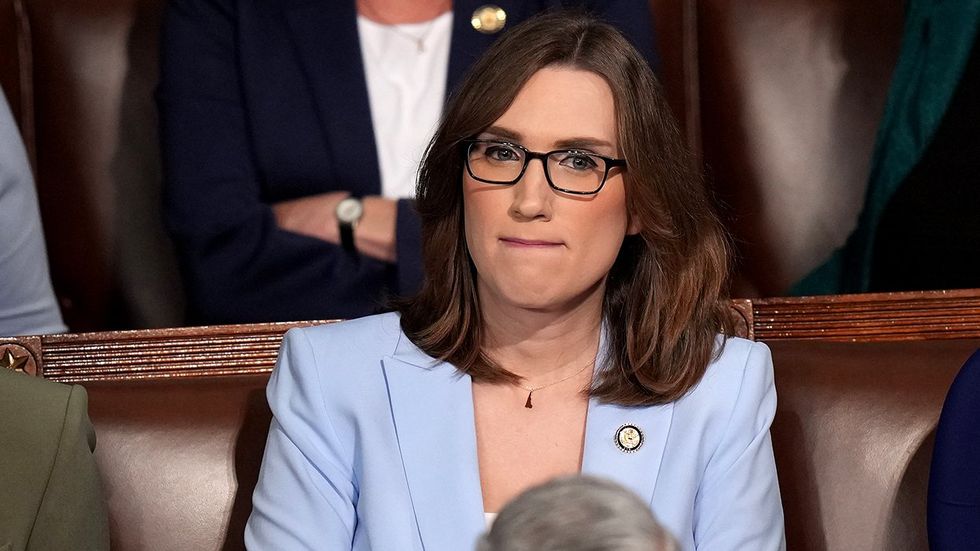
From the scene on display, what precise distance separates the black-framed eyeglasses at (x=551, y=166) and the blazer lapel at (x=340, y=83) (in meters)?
0.52

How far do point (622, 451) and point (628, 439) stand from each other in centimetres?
2

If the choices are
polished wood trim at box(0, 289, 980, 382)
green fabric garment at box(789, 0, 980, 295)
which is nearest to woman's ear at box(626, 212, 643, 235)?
polished wood trim at box(0, 289, 980, 382)

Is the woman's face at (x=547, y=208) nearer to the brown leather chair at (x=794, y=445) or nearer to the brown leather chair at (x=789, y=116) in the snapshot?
the brown leather chair at (x=794, y=445)

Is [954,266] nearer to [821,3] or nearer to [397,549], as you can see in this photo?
[821,3]

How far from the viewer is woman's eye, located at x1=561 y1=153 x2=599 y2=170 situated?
57.3 inches

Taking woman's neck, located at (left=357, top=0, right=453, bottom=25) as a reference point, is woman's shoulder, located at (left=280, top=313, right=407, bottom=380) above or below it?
A: below

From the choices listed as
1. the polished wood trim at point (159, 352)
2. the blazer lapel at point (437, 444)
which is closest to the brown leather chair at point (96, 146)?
the polished wood trim at point (159, 352)

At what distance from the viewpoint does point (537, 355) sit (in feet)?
5.12

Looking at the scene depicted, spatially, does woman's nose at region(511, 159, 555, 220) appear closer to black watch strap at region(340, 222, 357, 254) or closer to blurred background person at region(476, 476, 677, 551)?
black watch strap at region(340, 222, 357, 254)

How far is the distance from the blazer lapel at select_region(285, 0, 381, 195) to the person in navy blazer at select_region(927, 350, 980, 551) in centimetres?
87

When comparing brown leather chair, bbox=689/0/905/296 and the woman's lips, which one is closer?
the woman's lips

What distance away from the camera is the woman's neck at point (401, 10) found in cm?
200

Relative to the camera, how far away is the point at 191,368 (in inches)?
73.4

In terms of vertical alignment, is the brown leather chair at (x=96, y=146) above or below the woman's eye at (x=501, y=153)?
below
